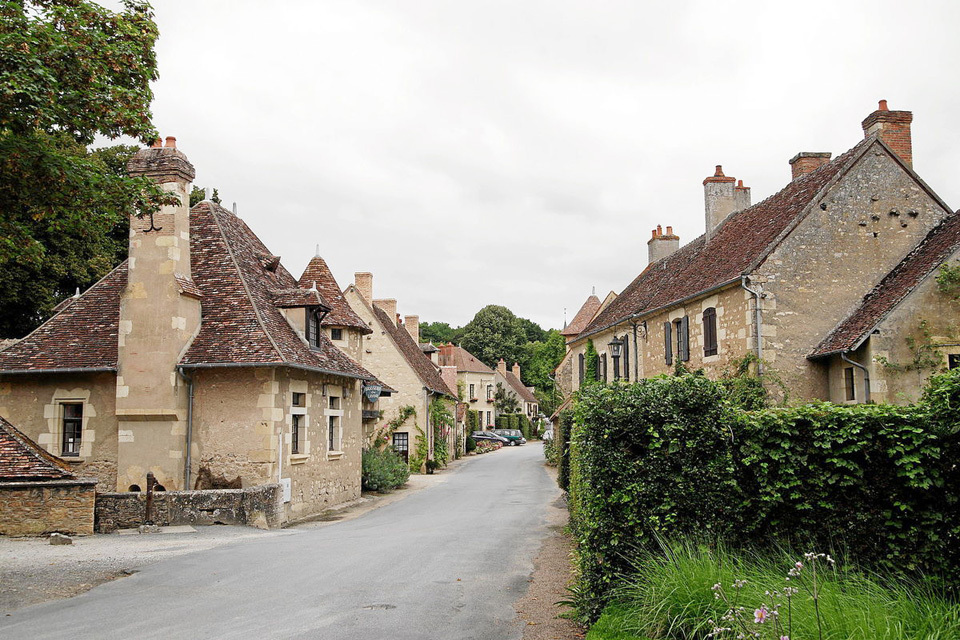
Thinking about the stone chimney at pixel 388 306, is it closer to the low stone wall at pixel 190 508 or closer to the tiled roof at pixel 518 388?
the low stone wall at pixel 190 508

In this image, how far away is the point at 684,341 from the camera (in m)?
22.1

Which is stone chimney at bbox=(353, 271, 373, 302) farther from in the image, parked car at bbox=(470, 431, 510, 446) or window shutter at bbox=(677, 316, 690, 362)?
parked car at bbox=(470, 431, 510, 446)

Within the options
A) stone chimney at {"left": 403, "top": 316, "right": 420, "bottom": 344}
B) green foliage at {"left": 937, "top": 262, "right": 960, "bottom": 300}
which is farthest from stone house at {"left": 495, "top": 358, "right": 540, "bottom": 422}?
green foliage at {"left": 937, "top": 262, "right": 960, "bottom": 300}

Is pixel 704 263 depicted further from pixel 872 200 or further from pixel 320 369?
pixel 320 369

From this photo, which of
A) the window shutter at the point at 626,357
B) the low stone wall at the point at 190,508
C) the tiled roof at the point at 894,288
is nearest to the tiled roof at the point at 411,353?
the window shutter at the point at 626,357

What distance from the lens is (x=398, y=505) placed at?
2170 cm

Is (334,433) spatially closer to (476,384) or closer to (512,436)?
(512,436)

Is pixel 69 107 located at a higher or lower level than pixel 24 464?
higher

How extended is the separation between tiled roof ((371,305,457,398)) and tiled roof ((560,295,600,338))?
343 inches

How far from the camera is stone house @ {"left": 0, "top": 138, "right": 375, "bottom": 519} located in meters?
16.6

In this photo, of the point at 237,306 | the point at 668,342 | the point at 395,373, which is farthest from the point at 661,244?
the point at 237,306

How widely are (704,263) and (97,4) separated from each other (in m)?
18.1

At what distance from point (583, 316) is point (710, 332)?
24913 mm

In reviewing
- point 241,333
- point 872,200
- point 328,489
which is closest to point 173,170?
point 241,333
